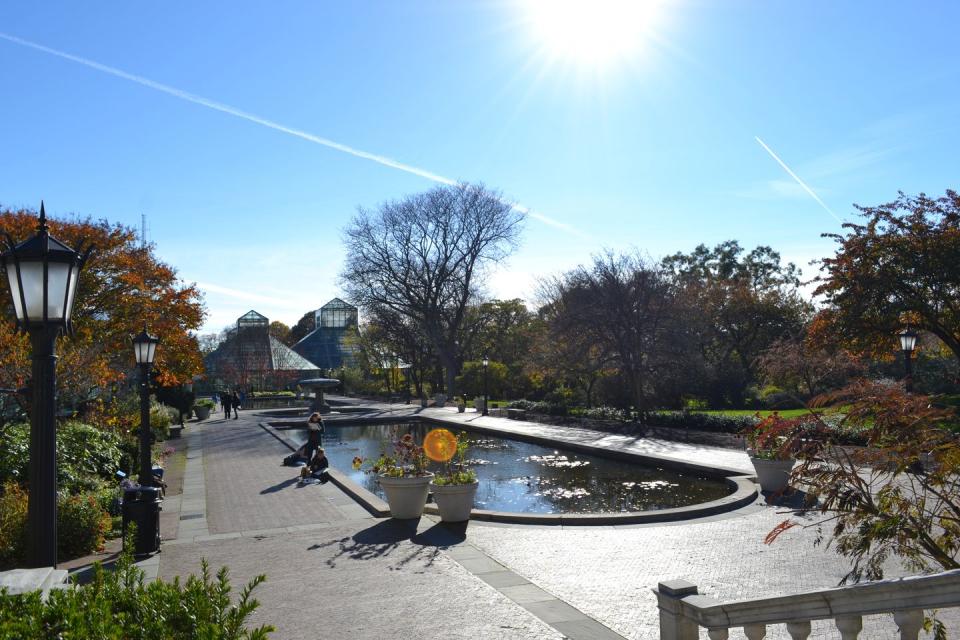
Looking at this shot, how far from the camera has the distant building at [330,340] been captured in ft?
275

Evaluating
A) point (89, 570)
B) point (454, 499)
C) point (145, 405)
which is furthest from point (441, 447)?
point (89, 570)

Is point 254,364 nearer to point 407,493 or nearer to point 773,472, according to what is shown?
point 407,493

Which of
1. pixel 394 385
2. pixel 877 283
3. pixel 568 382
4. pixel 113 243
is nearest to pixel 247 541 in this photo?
pixel 113 243

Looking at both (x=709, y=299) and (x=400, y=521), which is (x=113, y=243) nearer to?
(x=400, y=521)

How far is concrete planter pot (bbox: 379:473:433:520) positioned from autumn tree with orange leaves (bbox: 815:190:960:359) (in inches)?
624

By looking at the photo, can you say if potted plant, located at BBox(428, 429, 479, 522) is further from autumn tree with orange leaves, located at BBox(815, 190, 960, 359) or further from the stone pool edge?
autumn tree with orange leaves, located at BBox(815, 190, 960, 359)

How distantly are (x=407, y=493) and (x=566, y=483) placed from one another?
591cm

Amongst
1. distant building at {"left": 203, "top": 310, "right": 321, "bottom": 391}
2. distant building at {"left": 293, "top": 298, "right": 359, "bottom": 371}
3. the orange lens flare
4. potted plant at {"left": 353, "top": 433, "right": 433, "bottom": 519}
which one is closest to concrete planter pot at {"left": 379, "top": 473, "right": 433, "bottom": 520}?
potted plant at {"left": 353, "top": 433, "right": 433, "bottom": 519}

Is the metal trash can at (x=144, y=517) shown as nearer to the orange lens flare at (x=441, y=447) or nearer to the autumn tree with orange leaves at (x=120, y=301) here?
the orange lens flare at (x=441, y=447)

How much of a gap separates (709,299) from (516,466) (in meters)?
28.2

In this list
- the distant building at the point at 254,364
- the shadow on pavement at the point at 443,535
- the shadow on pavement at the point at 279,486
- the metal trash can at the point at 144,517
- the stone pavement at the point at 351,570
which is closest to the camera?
the stone pavement at the point at 351,570

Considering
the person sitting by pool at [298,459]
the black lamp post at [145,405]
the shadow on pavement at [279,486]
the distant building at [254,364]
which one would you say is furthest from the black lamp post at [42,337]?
the distant building at [254,364]

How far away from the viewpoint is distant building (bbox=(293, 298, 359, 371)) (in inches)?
3300

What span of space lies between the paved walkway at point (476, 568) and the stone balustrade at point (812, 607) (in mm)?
1823
